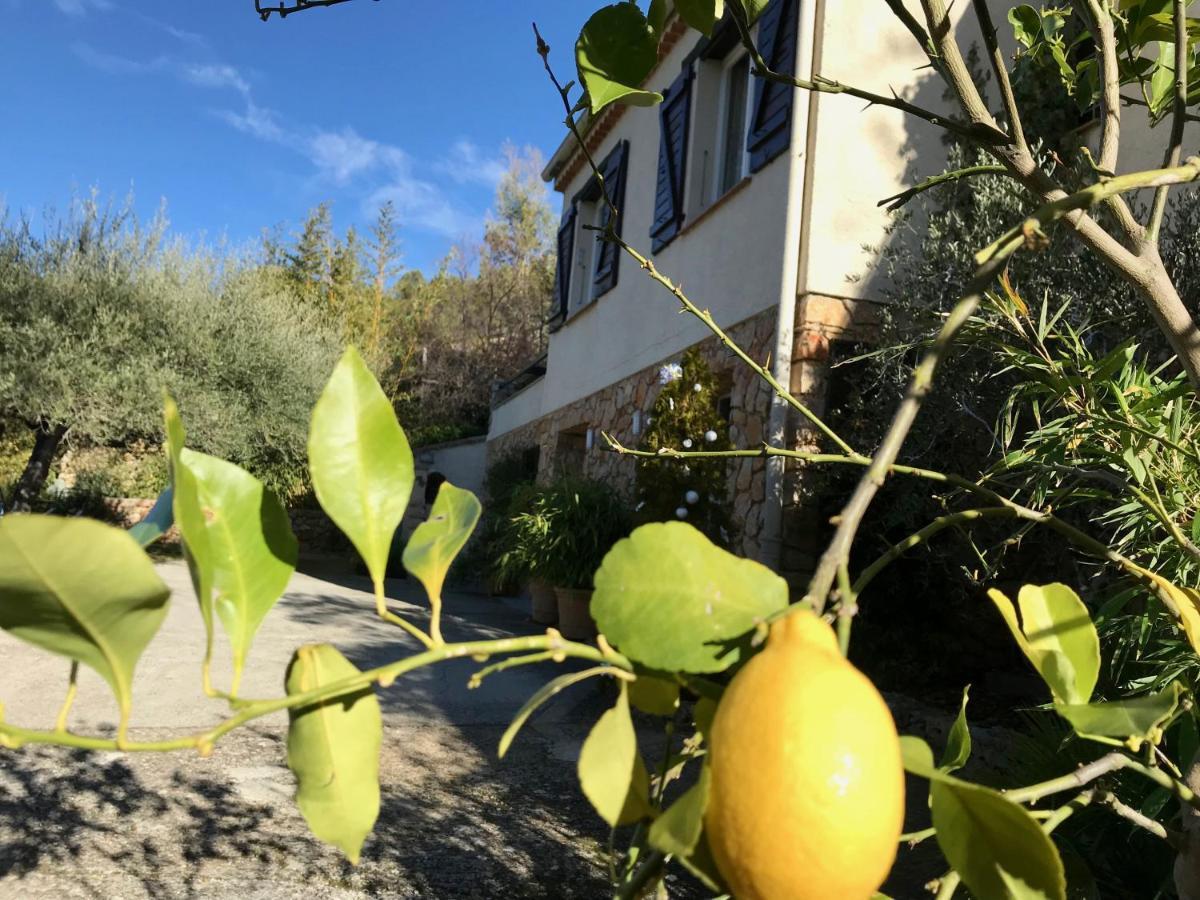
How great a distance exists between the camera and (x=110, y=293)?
29.7ft

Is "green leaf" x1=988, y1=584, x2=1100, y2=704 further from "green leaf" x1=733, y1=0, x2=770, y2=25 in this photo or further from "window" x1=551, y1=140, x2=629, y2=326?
"window" x1=551, y1=140, x2=629, y2=326

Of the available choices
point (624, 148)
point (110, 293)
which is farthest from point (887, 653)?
point (110, 293)

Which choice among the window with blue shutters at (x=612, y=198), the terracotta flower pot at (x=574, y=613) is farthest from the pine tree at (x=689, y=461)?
the window with blue shutters at (x=612, y=198)

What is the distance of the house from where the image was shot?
491 cm

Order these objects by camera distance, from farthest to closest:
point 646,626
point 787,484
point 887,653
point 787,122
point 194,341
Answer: point 194,341, point 787,122, point 787,484, point 887,653, point 646,626

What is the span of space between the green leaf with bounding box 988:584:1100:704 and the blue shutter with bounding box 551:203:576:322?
→ 8879 millimetres

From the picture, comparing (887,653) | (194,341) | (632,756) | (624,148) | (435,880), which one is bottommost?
(435,880)

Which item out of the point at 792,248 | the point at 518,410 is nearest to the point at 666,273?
the point at 792,248

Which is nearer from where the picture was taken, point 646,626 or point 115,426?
point 646,626

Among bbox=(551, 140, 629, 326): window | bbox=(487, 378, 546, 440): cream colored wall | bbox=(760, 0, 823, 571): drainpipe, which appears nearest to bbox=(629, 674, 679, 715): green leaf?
bbox=(760, 0, 823, 571): drainpipe

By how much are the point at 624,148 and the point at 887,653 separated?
5.17m

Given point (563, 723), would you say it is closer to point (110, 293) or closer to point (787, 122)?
point (787, 122)

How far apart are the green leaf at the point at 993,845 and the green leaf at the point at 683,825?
80mm

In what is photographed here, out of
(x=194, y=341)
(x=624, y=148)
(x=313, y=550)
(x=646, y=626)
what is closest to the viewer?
(x=646, y=626)
